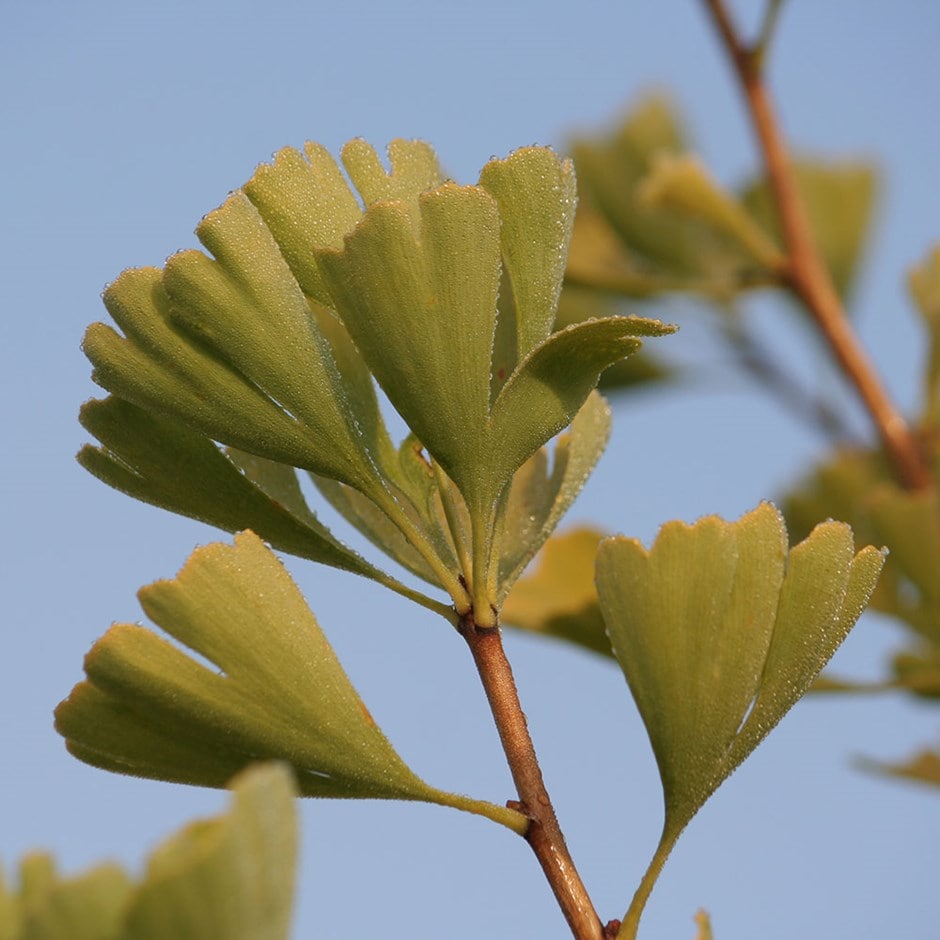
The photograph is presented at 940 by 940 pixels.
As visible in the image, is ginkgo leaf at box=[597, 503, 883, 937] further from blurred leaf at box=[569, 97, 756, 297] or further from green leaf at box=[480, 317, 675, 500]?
blurred leaf at box=[569, 97, 756, 297]

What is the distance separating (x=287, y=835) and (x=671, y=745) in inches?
12.3

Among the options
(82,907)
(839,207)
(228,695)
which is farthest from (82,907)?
(839,207)

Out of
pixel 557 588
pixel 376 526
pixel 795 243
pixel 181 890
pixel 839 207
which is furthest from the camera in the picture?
pixel 839 207

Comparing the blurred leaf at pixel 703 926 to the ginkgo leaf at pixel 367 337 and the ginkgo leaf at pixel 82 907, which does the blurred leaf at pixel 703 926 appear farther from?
the ginkgo leaf at pixel 82 907

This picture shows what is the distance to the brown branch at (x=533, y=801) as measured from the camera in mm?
645

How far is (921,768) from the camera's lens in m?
1.33

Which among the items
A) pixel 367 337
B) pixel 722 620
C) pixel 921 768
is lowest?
pixel 921 768

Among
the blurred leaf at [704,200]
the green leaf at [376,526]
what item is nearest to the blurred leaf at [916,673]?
the blurred leaf at [704,200]

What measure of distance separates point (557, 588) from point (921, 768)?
0.39 meters

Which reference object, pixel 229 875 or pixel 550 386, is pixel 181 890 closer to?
pixel 229 875

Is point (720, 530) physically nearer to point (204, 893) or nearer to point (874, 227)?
point (204, 893)

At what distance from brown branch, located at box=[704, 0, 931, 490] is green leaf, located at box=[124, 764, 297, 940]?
54.6 inches

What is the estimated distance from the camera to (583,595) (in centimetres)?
127

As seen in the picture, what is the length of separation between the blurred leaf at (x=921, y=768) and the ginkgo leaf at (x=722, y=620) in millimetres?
692
